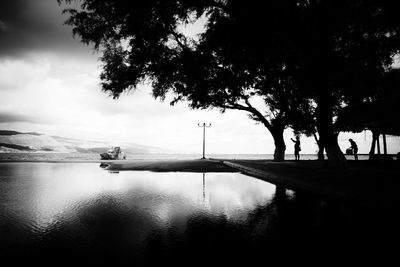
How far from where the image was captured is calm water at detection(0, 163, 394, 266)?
3393mm

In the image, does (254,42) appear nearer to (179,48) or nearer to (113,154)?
(179,48)

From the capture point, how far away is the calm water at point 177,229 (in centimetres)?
339

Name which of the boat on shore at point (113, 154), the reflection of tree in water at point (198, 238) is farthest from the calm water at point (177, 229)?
the boat on shore at point (113, 154)

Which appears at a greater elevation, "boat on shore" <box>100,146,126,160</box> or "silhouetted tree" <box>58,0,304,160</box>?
"silhouetted tree" <box>58,0,304,160</box>

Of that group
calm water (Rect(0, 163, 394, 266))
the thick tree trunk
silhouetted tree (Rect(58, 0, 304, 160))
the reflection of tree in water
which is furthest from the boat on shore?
the reflection of tree in water

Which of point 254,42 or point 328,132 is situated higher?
point 254,42

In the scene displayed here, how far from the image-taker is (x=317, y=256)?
133 inches

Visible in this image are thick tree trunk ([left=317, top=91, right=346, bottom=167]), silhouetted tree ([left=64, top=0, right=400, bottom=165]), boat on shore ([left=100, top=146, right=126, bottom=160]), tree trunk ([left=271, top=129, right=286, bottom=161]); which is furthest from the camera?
boat on shore ([left=100, top=146, right=126, bottom=160])

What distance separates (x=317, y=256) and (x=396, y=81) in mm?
23427

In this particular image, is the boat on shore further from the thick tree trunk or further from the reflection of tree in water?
the reflection of tree in water

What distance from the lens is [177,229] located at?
4484 mm

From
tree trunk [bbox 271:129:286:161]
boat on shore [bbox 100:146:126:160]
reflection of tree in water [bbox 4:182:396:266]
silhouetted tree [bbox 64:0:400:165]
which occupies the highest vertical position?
silhouetted tree [bbox 64:0:400:165]

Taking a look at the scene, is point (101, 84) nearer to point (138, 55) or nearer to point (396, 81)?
point (138, 55)

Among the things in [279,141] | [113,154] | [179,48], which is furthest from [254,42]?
[113,154]
